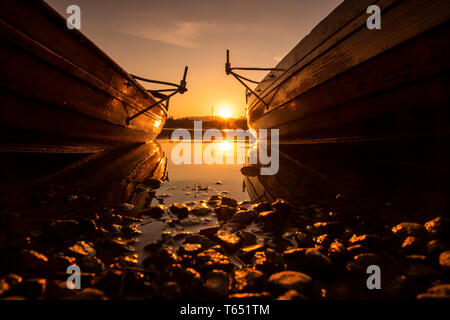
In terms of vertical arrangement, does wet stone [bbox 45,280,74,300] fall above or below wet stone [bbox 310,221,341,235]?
below

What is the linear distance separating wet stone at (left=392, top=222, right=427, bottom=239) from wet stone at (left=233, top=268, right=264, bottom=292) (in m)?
1.23

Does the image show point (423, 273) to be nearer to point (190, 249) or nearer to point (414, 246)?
point (414, 246)

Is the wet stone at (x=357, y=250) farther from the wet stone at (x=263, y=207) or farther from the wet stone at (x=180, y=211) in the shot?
the wet stone at (x=180, y=211)

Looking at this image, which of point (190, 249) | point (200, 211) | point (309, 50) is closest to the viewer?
point (190, 249)

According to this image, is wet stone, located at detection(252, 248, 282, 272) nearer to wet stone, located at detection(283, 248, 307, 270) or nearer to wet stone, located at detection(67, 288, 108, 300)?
wet stone, located at detection(283, 248, 307, 270)

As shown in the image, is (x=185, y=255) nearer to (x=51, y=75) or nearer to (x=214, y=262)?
(x=214, y=262)

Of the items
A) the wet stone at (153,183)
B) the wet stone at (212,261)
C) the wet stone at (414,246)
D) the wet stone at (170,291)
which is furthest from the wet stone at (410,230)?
the wet stone at (153,183)

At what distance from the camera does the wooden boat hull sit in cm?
258

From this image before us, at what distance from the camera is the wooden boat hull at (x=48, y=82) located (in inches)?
102

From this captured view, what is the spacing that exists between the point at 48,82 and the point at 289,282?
396 cm

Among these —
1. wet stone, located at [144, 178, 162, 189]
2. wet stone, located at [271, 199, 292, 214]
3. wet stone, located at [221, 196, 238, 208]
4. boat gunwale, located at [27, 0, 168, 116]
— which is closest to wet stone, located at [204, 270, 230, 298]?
wet stone, located at [271, 199, 292, 214]

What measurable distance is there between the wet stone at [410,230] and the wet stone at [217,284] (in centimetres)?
142

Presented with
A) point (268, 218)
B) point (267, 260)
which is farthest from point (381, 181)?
point (267, 260)

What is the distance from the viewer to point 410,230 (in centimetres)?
162
